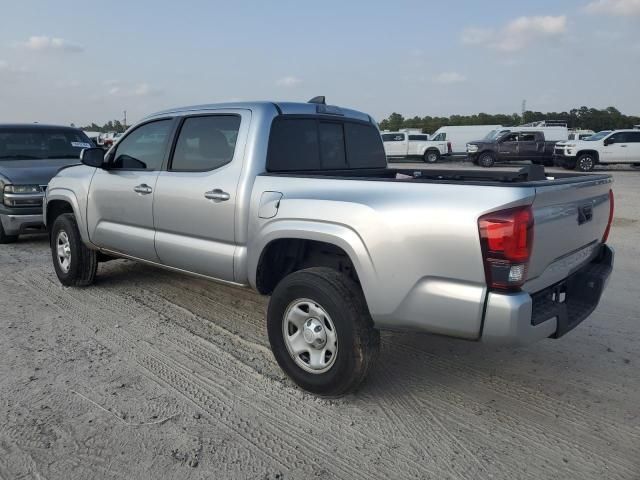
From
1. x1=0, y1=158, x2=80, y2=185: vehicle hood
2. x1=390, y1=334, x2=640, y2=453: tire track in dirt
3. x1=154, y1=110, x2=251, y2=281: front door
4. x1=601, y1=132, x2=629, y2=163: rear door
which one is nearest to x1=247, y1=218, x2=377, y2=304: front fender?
x1=154, y1=110, x2=251, y2=281: front door

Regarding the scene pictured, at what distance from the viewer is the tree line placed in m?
58.9

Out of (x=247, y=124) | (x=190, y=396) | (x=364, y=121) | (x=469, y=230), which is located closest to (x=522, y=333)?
(x=469, y=230)

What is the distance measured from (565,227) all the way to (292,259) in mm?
1786

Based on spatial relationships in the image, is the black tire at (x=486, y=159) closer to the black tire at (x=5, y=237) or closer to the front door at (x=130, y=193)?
the black tire at (x=5, y=237)

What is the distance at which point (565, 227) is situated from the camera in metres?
2.99

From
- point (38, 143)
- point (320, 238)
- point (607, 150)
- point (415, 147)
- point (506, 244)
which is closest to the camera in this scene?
point (506, 244)

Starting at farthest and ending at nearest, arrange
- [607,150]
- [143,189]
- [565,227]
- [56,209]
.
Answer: [607,150]
[56,209]
[143,189]
[565,227]

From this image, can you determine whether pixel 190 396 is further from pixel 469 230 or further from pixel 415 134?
pixel 415 134

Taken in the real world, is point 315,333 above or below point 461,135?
below

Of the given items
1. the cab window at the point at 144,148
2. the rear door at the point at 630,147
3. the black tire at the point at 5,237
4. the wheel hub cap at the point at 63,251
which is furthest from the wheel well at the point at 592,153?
the wheel hub cap at the point at 63,251

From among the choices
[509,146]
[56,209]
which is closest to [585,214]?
[56,209]

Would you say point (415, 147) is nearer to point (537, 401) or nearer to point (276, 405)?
point (537, 401)

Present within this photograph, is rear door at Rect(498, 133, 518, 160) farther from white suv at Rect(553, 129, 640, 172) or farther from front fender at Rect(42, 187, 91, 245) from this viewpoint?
front fender at Rect(42, 187, 91, 245)

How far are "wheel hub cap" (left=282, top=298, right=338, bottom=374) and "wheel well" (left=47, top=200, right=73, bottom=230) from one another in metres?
3.58
